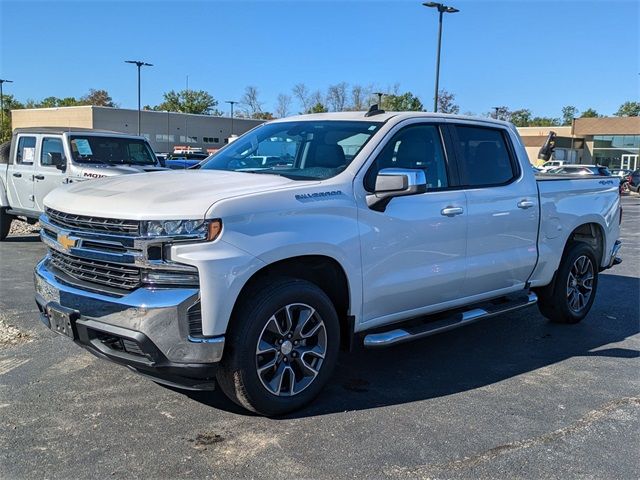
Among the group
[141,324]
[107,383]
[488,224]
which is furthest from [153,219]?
[488,224]

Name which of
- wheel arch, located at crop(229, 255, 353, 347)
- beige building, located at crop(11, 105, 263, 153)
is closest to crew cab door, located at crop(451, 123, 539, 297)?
wheel arch, located at crop(229, 255, 353, 347)

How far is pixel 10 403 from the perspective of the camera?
4020 mm

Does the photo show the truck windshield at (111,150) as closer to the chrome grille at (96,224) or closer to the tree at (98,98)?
the chrome grille at (96,224)

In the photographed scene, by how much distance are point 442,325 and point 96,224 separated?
2.62m

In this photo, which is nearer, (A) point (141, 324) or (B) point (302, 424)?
(A) point (141, 324)

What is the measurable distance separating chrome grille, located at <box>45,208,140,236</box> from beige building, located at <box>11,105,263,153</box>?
212 ft

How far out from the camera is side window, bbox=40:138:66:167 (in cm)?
1059

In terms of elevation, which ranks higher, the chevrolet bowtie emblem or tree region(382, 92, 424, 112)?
tree region(382, 92, 424, 112)

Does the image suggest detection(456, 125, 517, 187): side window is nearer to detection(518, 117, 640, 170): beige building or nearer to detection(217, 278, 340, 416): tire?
detection(217, 278, 340, 416): tire

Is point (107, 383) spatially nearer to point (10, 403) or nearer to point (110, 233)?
point (10, 403)

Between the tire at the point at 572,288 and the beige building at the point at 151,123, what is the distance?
63.8 m

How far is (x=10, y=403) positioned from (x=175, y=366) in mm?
1412

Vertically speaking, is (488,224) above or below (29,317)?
above

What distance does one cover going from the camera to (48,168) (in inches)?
417
